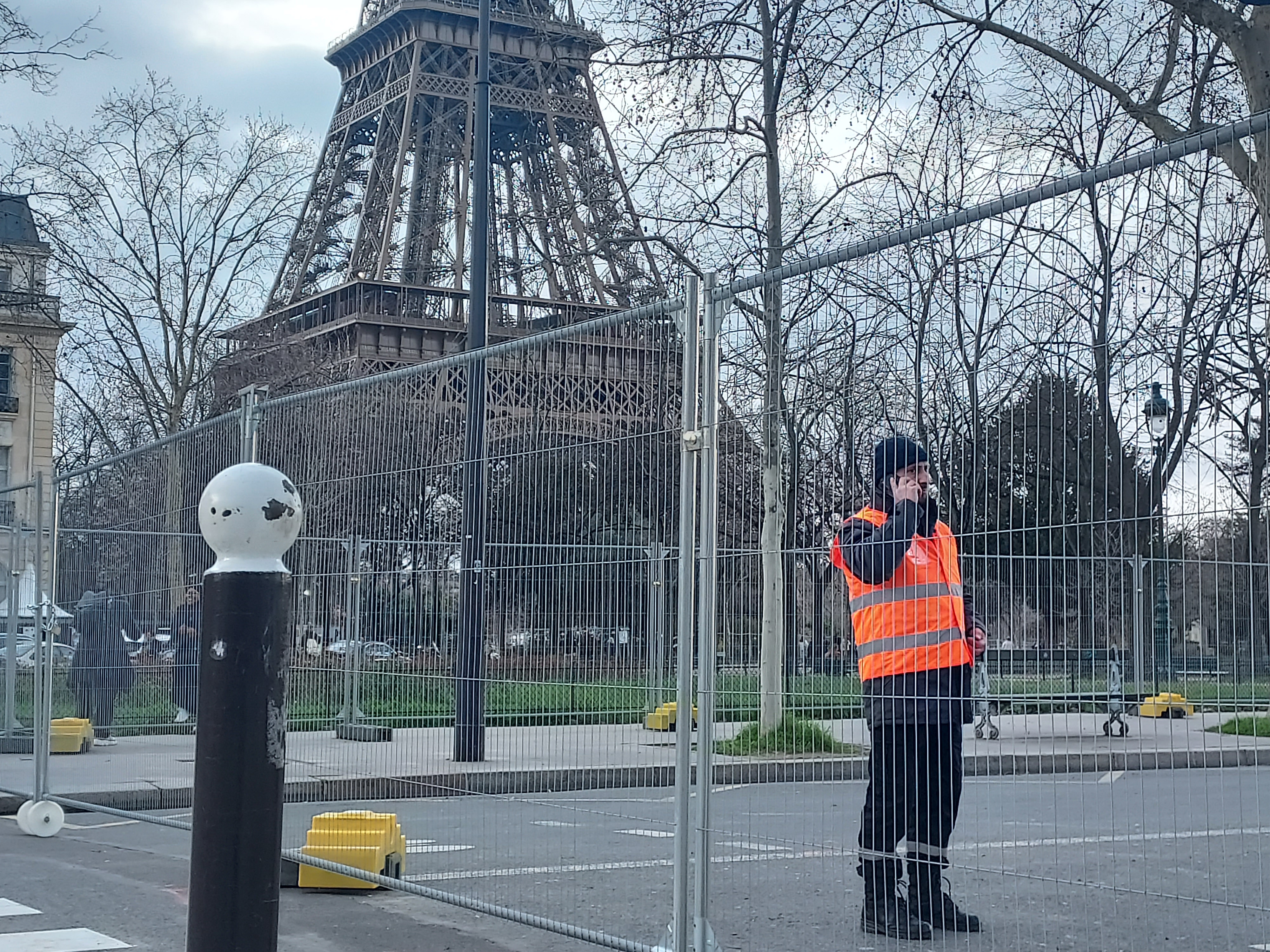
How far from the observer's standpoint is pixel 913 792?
440 centimetres

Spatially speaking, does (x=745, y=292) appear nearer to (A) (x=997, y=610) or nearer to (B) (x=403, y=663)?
(A) (x=997, y=610)

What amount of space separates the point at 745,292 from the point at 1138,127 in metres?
9.94

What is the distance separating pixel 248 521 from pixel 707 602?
210cm

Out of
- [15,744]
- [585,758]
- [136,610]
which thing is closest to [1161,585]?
[585,758]

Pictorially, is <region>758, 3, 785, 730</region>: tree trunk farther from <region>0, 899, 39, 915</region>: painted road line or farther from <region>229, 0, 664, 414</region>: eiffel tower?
<region>229, 0, 664, 414</region>: eiffel tower

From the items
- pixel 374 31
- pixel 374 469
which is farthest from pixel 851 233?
pixel 374 31

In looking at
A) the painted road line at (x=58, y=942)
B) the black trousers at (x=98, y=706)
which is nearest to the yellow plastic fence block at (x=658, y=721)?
the painted road line at (x=58, y=942)

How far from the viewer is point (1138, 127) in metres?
13.8

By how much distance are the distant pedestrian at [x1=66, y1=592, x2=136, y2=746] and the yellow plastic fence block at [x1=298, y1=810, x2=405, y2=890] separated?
2.58 m

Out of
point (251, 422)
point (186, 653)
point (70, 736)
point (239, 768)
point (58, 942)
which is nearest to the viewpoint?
point (239, 768)

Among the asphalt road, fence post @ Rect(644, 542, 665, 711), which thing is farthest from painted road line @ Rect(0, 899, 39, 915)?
fence post @ Rect(644, 542, 665, 711)

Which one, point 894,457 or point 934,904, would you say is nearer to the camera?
Result: point 894,457

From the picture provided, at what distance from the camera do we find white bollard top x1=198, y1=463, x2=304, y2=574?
3158mm

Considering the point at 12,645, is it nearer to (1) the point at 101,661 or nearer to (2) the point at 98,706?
(2) the point at 98,706
